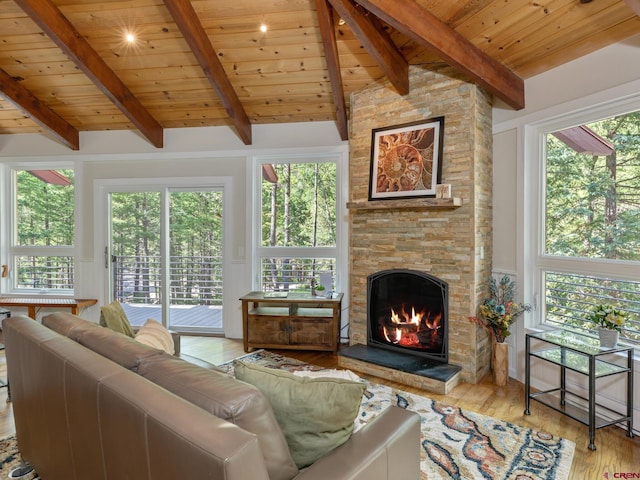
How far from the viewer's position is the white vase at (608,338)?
2.49 metres

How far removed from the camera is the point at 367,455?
1268 mm

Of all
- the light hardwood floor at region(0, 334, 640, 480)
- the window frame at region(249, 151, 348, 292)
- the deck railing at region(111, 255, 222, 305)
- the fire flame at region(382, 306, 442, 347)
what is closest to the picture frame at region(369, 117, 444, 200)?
the window frame at region(249, 151, 348, 292)

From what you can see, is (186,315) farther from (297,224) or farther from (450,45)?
(450,45)

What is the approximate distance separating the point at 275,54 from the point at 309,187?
156 centimetres

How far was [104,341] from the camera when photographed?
173 centimetres

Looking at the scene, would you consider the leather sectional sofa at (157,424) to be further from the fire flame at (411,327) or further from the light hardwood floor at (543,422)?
the fire flame at (411,327)

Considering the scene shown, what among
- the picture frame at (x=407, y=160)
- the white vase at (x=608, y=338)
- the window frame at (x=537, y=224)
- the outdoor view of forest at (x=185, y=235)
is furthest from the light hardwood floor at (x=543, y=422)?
the picture frame at (x=407, y=160)

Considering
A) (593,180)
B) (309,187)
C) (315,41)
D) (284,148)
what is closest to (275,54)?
(315,41)

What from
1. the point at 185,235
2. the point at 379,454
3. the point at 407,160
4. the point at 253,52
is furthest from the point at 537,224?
the point at 185,235

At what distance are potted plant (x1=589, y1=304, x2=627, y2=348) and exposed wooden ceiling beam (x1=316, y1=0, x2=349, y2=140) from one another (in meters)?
2.79

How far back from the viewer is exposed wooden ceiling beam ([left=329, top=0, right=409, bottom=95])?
2.72 meters

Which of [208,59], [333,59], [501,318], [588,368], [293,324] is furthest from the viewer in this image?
[293,324]

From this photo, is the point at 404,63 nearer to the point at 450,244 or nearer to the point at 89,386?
the point at 450,244

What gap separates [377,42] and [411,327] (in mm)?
2500
